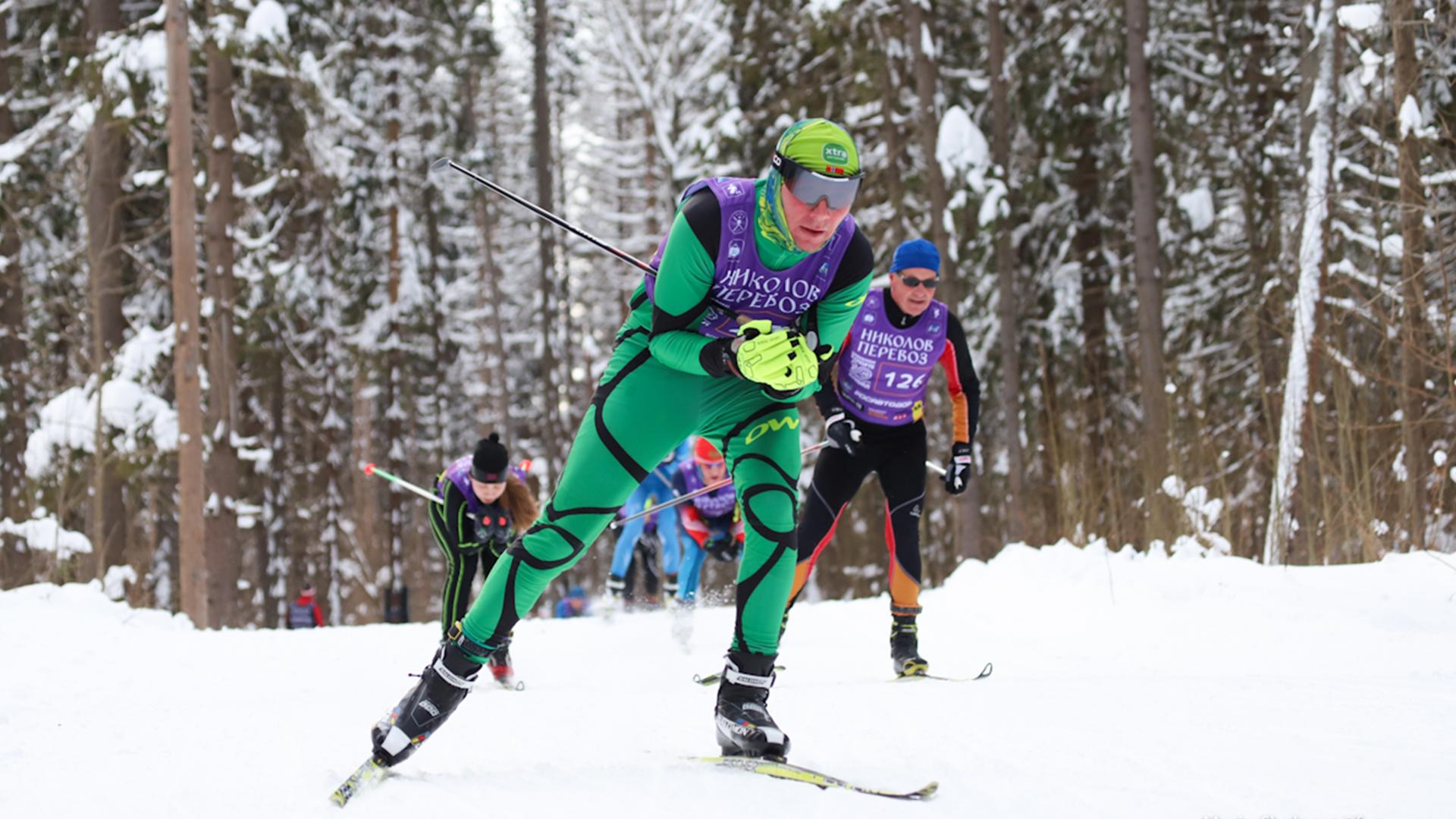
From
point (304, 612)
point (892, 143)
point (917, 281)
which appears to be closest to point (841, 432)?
point (917, 281)

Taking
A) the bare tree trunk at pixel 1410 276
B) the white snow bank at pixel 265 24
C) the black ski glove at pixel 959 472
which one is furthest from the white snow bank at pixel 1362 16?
the white snow bank at pixel 265 24

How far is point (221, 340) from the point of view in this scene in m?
15.8

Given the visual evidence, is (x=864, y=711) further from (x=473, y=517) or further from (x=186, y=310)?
(x=186, y=310)

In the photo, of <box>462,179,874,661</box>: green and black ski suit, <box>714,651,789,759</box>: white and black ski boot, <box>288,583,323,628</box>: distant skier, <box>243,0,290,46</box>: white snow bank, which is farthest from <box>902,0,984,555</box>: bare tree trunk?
<box>714,651,789,759</box>: white and black ski boot

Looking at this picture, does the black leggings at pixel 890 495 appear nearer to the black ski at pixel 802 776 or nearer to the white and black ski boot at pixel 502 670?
the white and black ski boot at pixel 502 670

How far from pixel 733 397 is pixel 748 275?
395 millimetres

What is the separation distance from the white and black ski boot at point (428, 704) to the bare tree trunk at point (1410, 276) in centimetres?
538

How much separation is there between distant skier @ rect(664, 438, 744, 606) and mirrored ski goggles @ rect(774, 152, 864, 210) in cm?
549

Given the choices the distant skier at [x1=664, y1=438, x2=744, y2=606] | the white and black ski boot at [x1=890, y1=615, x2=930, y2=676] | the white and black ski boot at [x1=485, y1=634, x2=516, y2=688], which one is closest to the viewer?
the white and black ski boot at [x1=890, y1=615, x2=930, y2=676]

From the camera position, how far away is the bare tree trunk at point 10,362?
667 inches

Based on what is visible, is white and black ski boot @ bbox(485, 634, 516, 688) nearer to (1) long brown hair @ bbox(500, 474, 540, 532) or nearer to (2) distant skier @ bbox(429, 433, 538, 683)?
(2) distant skier @ bbox(429, 433, 538, 683)

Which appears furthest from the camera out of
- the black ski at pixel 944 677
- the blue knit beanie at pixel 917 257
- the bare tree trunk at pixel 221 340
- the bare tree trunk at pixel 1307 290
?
the bare tree trunk at pixel 221 340

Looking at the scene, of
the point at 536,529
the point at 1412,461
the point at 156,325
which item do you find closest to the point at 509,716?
the point at 536,529

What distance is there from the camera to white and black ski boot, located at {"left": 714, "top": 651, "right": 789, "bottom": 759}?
3240mm
